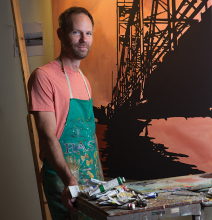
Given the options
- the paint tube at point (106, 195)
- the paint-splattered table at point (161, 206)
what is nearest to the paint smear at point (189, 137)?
the paint-splattered table at point (161, 206)

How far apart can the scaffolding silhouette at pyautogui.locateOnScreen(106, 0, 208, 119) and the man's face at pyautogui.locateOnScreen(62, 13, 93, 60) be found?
0.35m

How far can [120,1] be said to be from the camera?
6.56ft

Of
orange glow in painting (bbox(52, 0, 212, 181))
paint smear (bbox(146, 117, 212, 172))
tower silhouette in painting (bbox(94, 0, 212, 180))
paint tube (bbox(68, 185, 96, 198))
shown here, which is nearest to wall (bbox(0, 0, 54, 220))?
orange glow in painting (bbox(52, 0, 212, 181))

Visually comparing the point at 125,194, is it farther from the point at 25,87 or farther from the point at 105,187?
the point at 25,87

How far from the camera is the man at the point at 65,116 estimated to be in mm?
1504

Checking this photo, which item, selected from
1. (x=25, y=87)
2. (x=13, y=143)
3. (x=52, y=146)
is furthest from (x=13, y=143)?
(x=52, y=146)

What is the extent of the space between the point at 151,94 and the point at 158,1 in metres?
0.59

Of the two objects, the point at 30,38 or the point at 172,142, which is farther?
the point at 30,38

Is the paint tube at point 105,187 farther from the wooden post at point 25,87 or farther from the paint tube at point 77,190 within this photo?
the wooden post at point 25,87

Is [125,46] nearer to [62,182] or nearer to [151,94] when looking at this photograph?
[151,94]

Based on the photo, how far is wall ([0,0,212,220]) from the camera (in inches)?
106

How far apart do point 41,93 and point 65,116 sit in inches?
7.2

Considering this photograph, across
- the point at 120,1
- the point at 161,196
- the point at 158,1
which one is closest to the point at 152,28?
the point at 158,1

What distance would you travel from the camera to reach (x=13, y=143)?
2762 millimetres
